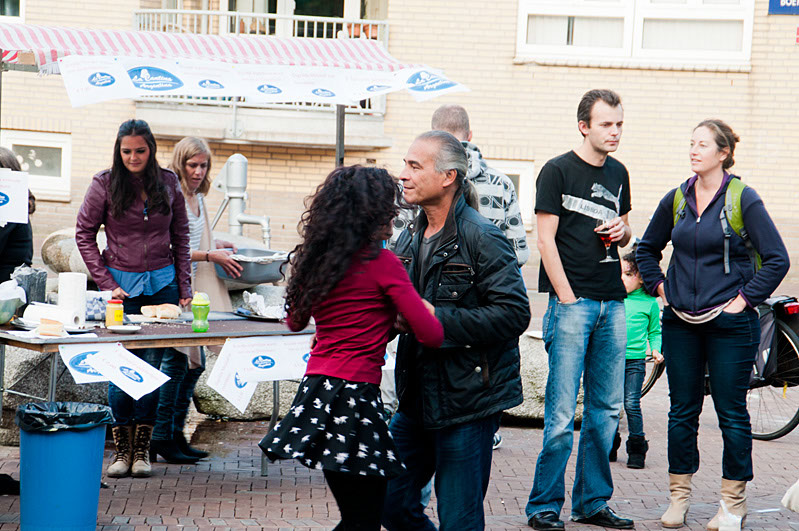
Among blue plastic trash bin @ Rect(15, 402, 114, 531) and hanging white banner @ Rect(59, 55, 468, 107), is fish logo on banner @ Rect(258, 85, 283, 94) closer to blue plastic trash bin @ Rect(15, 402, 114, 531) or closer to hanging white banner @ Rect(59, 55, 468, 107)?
hanging white banner @ Rect(59, 55, 468, 107)

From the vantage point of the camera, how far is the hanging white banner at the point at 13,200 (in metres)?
5.51

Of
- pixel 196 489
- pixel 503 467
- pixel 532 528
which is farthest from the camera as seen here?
pixel 503 467

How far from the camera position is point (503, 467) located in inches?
260

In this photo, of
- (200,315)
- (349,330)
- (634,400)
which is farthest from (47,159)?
(349,330)

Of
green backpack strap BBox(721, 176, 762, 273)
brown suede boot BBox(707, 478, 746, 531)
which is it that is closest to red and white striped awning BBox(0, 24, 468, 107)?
green backpack strap BBox(721, 176, 762, 273)

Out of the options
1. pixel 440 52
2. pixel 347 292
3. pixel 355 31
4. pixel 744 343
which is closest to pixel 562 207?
pixel 744 343

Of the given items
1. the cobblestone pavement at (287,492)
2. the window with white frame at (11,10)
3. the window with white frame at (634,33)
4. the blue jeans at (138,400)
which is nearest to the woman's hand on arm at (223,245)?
the blue jeans at (138,400)

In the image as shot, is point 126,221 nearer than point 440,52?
Yes

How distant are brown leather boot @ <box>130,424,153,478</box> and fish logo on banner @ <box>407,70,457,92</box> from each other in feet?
10.3

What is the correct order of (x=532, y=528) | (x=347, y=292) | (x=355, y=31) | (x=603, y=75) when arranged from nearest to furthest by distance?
(x=347, y=292) → (x=532, y=528) → (x=603, y=75) → (x=355, y=31)

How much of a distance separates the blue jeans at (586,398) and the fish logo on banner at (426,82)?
2.70m

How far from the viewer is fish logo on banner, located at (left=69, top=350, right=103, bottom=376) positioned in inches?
193

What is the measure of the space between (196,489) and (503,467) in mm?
2019

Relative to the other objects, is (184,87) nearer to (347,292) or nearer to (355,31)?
(347,292)
